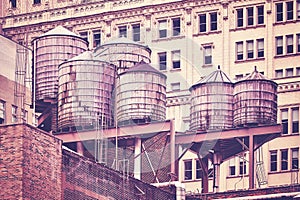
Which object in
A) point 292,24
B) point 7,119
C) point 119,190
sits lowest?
point 119,190

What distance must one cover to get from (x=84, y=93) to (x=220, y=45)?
33.4 m

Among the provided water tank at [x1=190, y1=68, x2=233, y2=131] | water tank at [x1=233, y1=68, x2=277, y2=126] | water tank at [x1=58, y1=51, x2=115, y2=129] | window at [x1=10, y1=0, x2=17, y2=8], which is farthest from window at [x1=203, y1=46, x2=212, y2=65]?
water tank at [x1=58, y1=51, x2=115, y2=129]

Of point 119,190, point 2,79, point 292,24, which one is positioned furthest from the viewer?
point 292,24

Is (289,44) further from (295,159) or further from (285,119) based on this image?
(295,159)

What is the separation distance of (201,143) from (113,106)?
22.0 feet

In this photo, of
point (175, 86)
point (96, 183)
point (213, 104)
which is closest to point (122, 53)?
point (213, 104)

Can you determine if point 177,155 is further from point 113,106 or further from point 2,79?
point 2,79

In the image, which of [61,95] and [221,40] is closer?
[61,95]

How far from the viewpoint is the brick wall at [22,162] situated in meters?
90.2

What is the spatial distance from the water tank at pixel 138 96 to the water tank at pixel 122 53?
1.01 metres

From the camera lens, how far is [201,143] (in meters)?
113

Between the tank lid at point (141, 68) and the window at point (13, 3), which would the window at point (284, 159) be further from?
the tank lid at point (141, 68)

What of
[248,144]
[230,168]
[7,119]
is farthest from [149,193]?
[230,168]

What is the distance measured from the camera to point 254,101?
11400 centimetres
